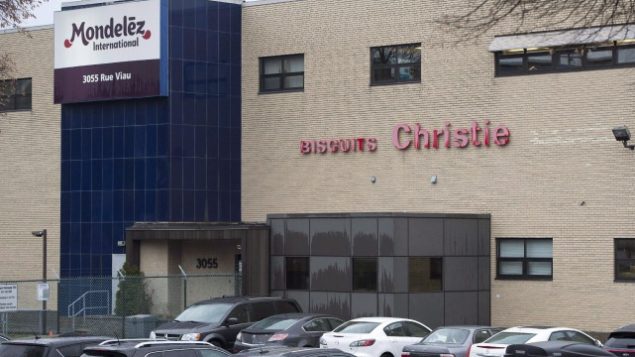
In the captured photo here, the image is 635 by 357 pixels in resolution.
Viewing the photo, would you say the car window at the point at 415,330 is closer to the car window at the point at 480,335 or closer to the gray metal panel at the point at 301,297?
the car window at the point at 480,335

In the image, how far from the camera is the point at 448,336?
2752cm

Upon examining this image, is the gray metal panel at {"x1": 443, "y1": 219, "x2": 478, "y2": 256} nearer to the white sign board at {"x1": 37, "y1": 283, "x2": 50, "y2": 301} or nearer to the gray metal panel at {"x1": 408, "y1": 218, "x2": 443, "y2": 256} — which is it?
the gray metal panel at {"x1": 408, "y1": 218, "x2": 443, "y2": 256}

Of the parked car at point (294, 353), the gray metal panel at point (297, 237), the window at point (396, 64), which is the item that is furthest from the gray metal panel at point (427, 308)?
the parked car at point (294, 353)

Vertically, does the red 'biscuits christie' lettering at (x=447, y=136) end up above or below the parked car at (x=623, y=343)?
above

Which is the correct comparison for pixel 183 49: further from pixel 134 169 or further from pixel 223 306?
pixel 223 306

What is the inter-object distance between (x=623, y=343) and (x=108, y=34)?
2294cm

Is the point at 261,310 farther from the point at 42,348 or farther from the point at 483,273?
the point at 42,348

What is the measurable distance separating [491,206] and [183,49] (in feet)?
38.3

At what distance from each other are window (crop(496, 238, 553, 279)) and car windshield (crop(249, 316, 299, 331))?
9449 mm

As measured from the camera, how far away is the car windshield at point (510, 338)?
2609 centimetres

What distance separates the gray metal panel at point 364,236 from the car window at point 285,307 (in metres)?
2.78

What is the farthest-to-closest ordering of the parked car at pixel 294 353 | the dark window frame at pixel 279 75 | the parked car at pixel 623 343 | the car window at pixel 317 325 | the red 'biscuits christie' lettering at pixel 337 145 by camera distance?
1. the dark window frame at pixel 279 75
2. the red 'biscuits christie' lettering at pixel 337 145
3. the car window at pixel 317 325
4. the parked car at pixel 623 343
5. the parked car at pixel 294 353

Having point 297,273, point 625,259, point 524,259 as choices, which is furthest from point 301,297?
point 625,259

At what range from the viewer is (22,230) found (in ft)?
150
